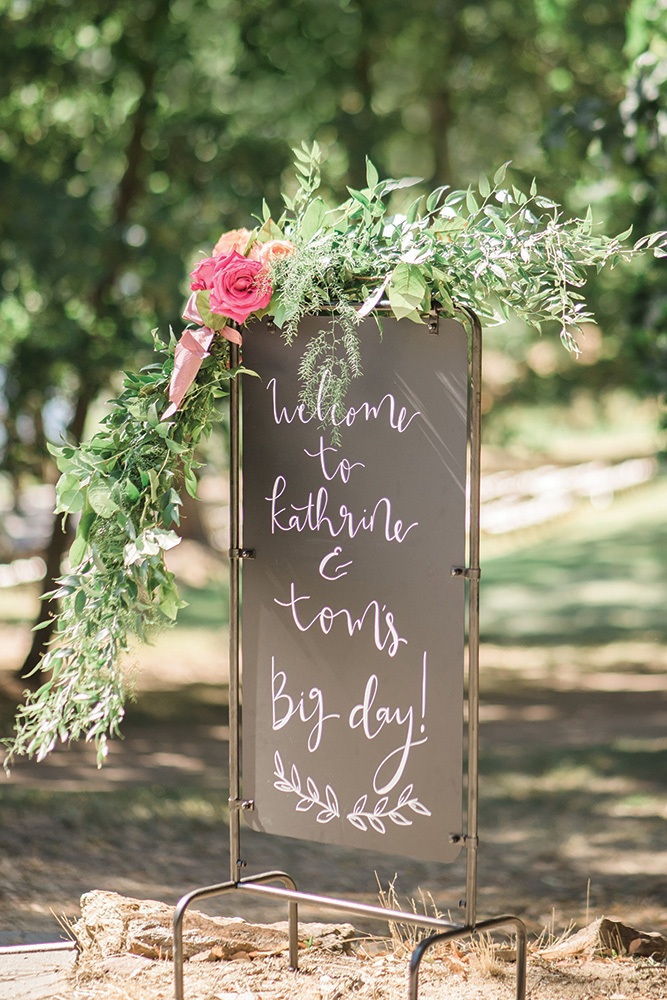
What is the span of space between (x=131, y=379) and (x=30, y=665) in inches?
270

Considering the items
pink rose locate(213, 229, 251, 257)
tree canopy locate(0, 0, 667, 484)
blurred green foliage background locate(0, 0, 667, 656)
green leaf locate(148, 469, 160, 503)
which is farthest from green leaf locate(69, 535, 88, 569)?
tree canopy locate(0, 0, 667, 484)

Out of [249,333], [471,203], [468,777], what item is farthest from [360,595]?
[471,203]

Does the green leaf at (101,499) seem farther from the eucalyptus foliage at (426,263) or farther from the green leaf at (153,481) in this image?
the eucalyptus foliage at (426,263)

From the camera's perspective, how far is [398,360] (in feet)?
9.89

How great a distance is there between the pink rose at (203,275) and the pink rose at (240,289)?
38 millimetres

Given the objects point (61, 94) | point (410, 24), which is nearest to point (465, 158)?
point (410, 24)

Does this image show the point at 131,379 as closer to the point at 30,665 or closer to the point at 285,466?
the point at 285,466

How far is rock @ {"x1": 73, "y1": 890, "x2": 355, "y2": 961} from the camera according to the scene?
367 centimetres

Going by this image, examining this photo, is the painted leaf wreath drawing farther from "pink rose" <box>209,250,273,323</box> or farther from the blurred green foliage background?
the blurred green foliage background

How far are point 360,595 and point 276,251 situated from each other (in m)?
0.94

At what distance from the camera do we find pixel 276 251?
120 inches

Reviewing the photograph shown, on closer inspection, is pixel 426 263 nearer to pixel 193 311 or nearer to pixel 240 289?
pixel 240 289

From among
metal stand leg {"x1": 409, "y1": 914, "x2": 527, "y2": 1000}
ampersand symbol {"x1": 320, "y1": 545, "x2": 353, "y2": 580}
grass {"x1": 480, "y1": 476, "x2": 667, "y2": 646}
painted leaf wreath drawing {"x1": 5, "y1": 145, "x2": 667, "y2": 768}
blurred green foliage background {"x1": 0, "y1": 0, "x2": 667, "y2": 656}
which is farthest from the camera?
grass {"x1": 480, "y1": 476, "x2": 667, "y2": 646}

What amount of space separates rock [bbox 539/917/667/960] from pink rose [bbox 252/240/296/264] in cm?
234
